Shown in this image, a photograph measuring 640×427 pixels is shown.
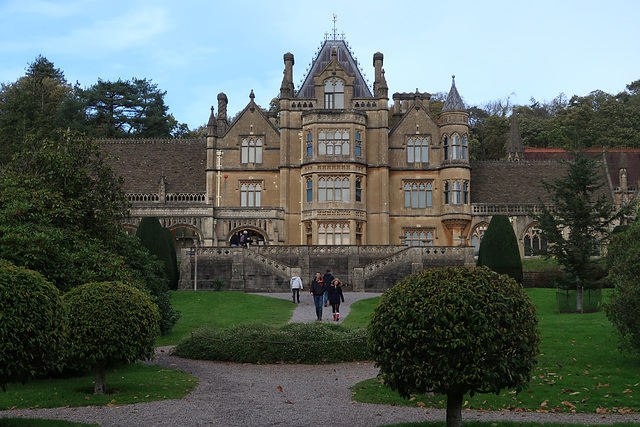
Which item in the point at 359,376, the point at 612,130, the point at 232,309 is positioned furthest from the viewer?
the point at 612,130

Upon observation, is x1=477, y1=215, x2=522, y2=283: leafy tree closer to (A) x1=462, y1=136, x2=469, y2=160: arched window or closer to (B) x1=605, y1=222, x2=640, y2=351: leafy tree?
(A) x1=462, y1=136, x2=469, y2=160: arched window

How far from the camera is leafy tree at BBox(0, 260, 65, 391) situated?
11.7 metres

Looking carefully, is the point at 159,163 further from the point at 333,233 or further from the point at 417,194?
the point at 417,194

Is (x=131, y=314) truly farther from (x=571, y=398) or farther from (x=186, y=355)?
(x=571, y=398)

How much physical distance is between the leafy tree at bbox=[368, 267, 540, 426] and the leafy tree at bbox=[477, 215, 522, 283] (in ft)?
88.4

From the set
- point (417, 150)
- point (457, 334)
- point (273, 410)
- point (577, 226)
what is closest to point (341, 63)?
point (417, 150)

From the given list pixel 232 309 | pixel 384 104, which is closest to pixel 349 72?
pixel 384 104

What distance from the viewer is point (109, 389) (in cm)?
1738

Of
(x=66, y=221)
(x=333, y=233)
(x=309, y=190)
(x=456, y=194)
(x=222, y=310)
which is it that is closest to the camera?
(x=66, y=221)

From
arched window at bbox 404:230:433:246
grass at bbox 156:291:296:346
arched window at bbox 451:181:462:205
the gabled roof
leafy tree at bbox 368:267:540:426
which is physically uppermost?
the gabled roof

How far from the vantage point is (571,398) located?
608 inches

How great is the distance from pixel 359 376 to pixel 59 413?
7.44 m

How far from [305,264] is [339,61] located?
Result: 18200mm

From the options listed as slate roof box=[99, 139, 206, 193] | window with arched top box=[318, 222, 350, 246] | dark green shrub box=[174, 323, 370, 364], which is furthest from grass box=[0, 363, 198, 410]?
slate roof box=[99, 139, 206, 193]
